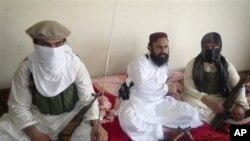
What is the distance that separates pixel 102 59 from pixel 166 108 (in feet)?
3.05

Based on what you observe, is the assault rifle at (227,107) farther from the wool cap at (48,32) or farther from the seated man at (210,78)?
the wool cap at (48,32)

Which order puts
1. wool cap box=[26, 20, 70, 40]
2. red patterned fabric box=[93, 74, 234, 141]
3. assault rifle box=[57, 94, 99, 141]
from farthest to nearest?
1. red patterned fabric box=[93, 74, 234, 141]
2. assault rifle box=[57, 94, 99, 141]
3. wool cap box=[26, 20, 70, 40]

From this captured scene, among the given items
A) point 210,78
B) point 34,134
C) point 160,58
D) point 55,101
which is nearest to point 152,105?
point 160,58

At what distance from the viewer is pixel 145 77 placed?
260 centimetres

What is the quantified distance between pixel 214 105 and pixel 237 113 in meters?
0.20

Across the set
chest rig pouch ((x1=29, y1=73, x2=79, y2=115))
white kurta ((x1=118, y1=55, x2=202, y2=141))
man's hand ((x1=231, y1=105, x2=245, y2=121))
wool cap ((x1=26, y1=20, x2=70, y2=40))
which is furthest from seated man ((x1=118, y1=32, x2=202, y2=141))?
wool cap ((x1=26, y1=20, x2=70, y2=40))

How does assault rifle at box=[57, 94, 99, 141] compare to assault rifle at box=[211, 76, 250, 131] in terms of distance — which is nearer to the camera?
assault rifle at box=[57, 94, 99, 141]

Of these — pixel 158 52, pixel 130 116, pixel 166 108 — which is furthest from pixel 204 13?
pixel 130 116

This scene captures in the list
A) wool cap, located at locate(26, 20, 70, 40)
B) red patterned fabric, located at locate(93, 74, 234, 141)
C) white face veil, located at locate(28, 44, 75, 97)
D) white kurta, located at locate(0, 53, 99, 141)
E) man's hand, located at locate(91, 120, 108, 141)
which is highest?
wool cap, located at locate(26, 20, 70, 40)

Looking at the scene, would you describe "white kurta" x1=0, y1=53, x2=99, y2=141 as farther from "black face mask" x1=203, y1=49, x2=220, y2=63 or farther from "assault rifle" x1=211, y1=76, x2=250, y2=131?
"black face mask" x1=203, y1=49, x2=220, y2=63

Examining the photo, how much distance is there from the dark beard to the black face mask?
1.30ft

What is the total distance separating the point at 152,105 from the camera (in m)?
2.58

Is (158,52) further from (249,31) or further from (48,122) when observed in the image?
(249,31)

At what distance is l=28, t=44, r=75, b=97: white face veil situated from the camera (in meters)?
2.06
